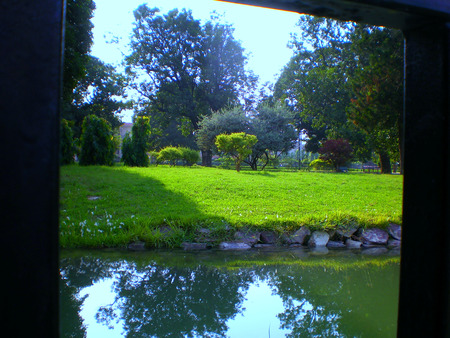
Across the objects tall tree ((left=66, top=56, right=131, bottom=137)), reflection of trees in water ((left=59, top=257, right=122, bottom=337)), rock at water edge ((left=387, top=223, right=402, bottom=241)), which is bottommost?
reflection of trees in water ((left=59, top=257, right=122, bottom=337))

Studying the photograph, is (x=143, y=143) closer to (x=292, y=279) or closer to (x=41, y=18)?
(x=292, y=279)

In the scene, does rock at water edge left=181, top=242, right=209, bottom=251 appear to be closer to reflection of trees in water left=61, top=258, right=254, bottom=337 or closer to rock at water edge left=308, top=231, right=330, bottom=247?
reflection of trees in water left=61, top=258, right=254, bottom=337

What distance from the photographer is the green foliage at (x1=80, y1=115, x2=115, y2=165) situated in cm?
1167

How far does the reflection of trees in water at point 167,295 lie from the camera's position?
1.99m

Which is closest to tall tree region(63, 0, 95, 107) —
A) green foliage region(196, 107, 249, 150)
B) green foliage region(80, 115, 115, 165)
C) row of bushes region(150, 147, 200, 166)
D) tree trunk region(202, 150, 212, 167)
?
green foliage region(80, 115, 115, 165)

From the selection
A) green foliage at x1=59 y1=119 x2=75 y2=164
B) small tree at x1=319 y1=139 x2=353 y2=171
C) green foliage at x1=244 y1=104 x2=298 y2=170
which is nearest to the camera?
green foliage at x1=59 y1=119 x2=75 y2=164

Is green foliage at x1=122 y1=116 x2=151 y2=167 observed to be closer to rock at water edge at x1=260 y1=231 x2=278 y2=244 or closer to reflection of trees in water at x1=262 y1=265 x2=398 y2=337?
rock at water edge at x1=260 y1=231 x2=278 y2=244

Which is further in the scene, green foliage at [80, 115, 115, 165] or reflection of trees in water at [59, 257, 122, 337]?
green foliage at [80, 115, 115, 165]

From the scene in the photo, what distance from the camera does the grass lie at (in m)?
4.28

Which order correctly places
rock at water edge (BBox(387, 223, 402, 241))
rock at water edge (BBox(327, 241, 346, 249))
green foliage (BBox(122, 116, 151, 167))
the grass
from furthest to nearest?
green foliage (BBox(122, 116, 151, 167))
rock at water edge (BBox(387, 223, 402, 241))
rock at water edge (BBox(327, 241, 346, 249))
the grass

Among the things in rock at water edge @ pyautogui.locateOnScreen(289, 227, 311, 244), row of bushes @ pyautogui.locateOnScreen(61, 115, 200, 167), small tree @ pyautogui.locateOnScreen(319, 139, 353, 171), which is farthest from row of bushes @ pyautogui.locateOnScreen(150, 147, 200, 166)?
rock at water edge @ pyautogui.locateOnScreen(289, 227, 311, 244)

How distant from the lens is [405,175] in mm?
797

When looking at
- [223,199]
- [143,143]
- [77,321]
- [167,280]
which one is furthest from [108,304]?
[143,143]

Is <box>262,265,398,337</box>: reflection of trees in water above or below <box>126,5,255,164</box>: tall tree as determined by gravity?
below
